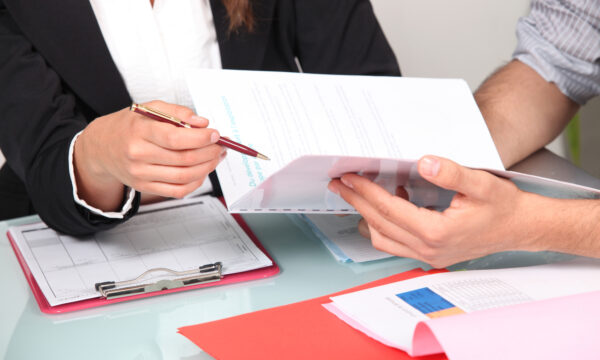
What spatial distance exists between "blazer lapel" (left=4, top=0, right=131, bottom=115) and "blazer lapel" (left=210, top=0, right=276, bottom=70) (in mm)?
201

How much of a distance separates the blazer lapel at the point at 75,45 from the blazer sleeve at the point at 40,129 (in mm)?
20

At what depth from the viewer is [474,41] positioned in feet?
7.33

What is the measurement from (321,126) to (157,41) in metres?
0.42

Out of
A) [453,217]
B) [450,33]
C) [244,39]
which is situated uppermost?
[244,39]

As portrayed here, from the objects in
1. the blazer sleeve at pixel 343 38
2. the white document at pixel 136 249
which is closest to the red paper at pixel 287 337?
the white document at pixel 136 249

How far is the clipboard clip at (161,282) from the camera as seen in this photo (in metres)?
0.79

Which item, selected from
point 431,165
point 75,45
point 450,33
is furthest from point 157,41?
point 450,33

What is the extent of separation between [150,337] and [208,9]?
69 cm

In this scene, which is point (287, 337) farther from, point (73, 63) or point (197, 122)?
point (73, 63)

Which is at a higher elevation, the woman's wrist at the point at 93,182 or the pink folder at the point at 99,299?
the woman's wrist at the point at 93,182

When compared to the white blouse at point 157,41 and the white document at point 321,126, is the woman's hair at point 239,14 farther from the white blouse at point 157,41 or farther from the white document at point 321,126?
the white document at point 321,126

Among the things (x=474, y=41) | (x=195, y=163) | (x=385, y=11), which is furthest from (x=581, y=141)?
(x=195, y=163)

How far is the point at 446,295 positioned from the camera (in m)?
0.75

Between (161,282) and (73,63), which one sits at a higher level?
(73,63)
